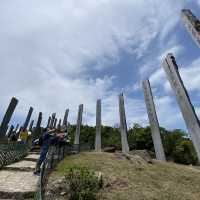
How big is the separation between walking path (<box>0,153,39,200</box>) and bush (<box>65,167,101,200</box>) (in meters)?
1.07

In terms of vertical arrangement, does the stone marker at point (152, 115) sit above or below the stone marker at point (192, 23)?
above

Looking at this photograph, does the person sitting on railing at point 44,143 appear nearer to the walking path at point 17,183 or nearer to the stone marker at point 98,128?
the walking path at point 17,183

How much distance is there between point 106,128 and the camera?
46.0 meters

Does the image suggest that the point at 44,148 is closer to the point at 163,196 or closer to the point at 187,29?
the point at 163,196

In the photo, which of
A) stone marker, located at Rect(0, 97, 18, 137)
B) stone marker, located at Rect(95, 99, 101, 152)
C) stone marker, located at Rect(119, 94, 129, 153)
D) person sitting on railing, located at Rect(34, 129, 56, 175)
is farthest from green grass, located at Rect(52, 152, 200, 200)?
stone marker, located at Rect(95, 99, 101, 152)

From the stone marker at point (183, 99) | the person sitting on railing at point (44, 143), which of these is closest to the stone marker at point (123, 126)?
the person sitting on railing at point (44, 143)

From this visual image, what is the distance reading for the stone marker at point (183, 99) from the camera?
15.0ft

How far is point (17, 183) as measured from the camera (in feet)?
25.2

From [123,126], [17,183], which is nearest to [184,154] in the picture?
[123,126]

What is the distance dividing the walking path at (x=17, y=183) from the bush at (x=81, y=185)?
107 cm

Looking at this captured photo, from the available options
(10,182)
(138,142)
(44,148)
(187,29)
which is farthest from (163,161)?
(138,142)

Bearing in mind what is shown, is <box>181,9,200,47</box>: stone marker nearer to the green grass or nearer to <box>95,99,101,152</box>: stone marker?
the green grass

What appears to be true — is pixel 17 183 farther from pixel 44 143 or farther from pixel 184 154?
pixel 184 154

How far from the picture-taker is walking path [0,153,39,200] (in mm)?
6711
